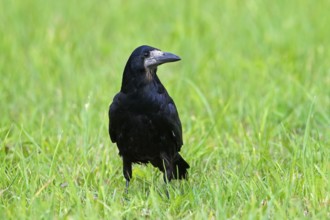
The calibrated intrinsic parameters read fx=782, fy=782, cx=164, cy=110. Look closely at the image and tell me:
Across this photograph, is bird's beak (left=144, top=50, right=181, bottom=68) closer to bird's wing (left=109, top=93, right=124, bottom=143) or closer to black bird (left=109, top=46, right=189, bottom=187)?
black bird (left=109, top=46, right=189, bottom=187)

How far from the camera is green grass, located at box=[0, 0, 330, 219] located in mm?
4613

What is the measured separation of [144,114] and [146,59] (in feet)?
1.22

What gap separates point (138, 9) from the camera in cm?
1038

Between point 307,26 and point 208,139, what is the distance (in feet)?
11.1

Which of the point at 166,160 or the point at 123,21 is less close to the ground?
the point at 123,21

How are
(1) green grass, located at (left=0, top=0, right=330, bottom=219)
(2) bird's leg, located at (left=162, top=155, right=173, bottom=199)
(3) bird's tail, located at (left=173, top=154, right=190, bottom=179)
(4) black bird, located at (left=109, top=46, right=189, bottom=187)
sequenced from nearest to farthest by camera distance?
(1) green grass, located at (left=0, top=0, right=330, bottom=219), (4) black bird, located at (left=109, top=46, right=189, bottom=187), (2) bird's leg, located at (left=162, top=155, right=173, bottom=199), (3) bird's tail, located at (left=173, top=154, right=190, bottom=179)

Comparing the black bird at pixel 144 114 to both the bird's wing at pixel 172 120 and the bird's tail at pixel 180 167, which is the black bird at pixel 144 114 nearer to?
the bird's wing at pixel 172 120

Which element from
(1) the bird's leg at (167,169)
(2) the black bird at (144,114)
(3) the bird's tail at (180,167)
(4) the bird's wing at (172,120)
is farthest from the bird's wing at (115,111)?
(3) the bird's tail at (180,167)

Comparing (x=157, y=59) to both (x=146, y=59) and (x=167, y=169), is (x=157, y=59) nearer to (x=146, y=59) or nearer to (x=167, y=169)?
(x=146, y=59)

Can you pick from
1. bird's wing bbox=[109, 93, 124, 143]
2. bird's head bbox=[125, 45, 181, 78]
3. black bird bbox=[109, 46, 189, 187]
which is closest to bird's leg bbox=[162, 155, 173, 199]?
black bird bbox=[109, 46, 189, 187]

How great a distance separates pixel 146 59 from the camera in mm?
5188

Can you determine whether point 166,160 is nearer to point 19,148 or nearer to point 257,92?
point 19,148

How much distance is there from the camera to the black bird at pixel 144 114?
5113mm

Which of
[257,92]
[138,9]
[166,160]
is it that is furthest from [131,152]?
[138,9]
